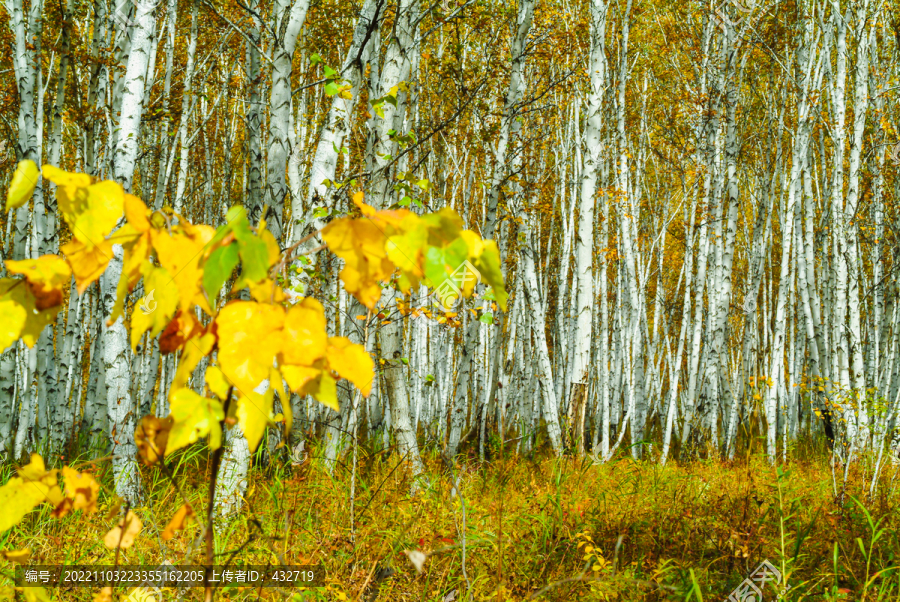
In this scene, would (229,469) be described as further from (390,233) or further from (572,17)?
(572,17)

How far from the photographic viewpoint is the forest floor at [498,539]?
2.41m

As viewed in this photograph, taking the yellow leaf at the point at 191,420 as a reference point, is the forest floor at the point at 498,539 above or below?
below

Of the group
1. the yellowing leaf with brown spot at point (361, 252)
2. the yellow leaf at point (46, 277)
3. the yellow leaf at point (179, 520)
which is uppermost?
the yellowing leaf with brown spot at point (361, 252)

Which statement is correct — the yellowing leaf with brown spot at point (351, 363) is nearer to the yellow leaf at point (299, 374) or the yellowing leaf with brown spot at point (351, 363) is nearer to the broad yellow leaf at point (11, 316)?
the yellow leaf at point (299, 374)

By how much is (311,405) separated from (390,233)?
19.3 ft

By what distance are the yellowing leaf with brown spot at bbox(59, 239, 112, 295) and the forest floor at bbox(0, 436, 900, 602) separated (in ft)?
5.02

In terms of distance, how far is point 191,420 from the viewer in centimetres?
58

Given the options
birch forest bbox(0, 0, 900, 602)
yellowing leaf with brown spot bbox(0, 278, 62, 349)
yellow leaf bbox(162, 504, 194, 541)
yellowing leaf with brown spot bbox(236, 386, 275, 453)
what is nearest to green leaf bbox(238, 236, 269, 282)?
birch forest bbox(0, 0, 900, 602)

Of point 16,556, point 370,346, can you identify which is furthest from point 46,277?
point 370,346

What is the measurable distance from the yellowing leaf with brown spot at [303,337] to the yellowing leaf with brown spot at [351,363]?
A: 0.02 m

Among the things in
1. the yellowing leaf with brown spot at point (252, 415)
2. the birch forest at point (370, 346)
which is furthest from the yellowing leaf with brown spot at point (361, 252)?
the yellowing leaf with brown spot at point (252, 415)

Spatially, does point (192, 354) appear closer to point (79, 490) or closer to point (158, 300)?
point (158, 300)

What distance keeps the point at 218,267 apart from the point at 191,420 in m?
0.18

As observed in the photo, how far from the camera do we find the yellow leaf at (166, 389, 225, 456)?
0.57 meters
